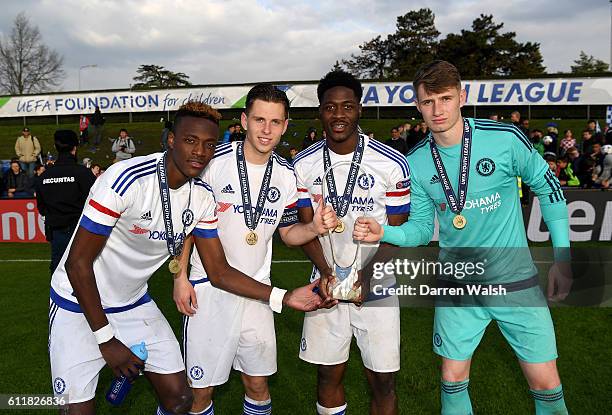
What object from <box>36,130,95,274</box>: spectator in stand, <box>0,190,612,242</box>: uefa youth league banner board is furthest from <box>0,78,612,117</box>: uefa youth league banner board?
<box>36,130,95,274</box>: spectator in stand

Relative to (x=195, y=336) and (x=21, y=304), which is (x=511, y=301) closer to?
(x=195, y=336)

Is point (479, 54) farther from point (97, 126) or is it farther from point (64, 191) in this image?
point (64, 191)

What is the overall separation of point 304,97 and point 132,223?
30.7m

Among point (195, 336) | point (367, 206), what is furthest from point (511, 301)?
point (195, 336)

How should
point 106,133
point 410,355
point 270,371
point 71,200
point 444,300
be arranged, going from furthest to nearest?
point 106,133 → point 71,200 → point 410,355 → point 270,371 → point 444,300

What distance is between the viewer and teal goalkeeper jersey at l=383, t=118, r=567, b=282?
11.9 feet

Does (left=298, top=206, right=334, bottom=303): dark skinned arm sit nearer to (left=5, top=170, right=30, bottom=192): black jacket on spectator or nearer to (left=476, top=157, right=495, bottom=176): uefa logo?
(left=476, top=157, right=495, bottom=176): uefa logo

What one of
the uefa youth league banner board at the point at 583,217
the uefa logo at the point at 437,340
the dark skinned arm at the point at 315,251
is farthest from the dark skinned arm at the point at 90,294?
the uefa youth league banner board at the point at 583,217

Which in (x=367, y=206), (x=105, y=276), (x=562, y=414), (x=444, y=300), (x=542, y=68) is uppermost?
(x=542, y=68)

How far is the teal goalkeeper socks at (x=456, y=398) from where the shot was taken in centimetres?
364

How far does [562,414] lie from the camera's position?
137 inches

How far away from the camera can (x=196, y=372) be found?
3.91 m

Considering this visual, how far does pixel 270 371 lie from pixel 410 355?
264 cm

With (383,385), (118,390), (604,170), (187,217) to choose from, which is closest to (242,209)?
(187,217)
